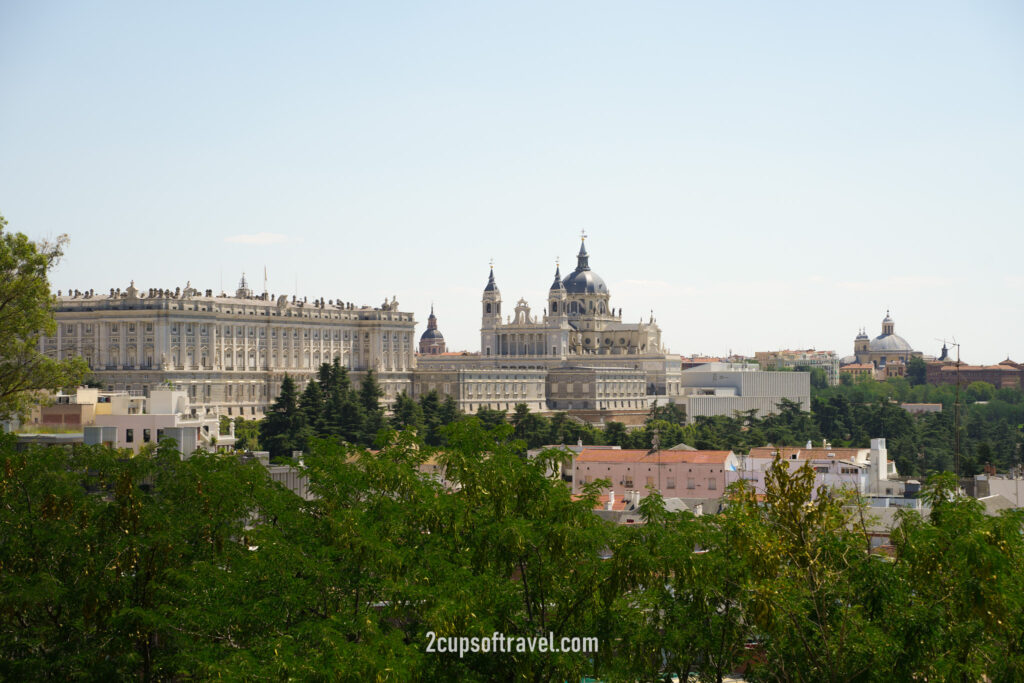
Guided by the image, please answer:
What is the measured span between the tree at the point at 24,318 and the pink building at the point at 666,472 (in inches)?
1055

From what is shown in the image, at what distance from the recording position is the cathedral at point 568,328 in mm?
179375

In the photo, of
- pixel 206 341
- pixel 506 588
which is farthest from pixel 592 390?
pixel 506 588

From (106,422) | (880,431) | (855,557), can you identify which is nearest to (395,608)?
(855,557)

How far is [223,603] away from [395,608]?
2879 millimetres

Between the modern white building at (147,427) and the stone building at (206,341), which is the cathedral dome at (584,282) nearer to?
the stone building at (206,341)

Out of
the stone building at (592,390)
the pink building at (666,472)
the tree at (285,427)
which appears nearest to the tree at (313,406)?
the tree at (285,427)

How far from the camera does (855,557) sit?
2306 centimetres

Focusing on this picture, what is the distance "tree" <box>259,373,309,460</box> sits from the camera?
316 ft

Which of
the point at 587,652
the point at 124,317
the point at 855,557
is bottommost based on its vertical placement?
the point at 587,652

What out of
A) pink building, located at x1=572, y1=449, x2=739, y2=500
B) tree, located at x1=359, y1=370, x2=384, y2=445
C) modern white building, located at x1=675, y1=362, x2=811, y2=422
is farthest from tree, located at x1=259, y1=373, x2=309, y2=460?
modern white building, located at x1=675, y1=362, x2=811, y2=422

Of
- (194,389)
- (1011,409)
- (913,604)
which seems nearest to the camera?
(913,604)

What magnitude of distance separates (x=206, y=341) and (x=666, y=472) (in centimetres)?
7319

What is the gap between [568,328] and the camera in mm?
184125

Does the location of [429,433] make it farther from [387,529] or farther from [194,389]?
[387,529]
